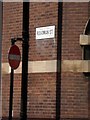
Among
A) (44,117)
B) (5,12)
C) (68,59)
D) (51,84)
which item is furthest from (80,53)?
(5,12)

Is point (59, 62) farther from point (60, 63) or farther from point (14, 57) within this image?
point (14, 57)

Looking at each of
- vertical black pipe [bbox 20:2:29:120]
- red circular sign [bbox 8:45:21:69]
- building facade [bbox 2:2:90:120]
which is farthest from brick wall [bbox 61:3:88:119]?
vertical black pipe [bbox 20:2:29:120]

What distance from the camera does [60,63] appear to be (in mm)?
12328

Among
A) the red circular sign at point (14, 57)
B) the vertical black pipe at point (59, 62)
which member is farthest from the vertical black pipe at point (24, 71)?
the vertical black pipe at point (59, 62)

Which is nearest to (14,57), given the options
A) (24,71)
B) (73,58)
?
(24,71)

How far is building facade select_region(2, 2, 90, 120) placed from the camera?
12.1 meters

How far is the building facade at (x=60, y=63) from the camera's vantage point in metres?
12.1

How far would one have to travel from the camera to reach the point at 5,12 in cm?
1353

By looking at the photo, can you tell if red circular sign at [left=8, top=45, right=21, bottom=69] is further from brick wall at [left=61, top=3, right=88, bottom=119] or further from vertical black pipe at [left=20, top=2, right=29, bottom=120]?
brick wall at [left=61, top=3, right=88, bottom=119]

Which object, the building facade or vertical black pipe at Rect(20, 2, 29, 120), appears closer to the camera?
vertical black pipe at Rect(20, 2, 29, 120)

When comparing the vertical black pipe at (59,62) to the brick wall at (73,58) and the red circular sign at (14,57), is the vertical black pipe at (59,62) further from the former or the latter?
the red circular sign at (14,57)

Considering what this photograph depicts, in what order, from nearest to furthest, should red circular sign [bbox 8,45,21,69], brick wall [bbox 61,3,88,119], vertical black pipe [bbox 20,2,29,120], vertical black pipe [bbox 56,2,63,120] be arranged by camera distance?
1. vertical black pipe [bbox 20,2,29,120]
2. red circular sign [bbox 8,45,21,69]
3. brick wall [bbox 61,3,88,119]
4. vertical black pipe [bbox 56,2,63,120]

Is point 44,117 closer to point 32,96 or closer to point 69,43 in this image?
point 32,96

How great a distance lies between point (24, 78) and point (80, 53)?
2651mm
